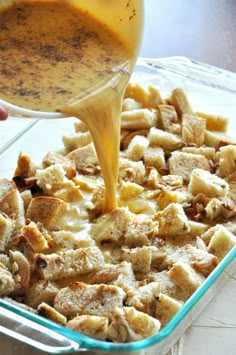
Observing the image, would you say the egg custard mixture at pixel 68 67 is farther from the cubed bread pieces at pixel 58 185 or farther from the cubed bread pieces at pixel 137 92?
the cubed bread pieces at pixel 137 92

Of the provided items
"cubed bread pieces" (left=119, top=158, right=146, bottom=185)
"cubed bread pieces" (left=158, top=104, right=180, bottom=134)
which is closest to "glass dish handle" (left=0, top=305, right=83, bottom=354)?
"cubed bread pieces" (left=119, top=158, right=146, bottom=185)

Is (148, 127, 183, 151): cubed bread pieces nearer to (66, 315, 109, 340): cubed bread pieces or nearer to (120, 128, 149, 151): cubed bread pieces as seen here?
(120, 128, 149, 151): cubed bread pieces

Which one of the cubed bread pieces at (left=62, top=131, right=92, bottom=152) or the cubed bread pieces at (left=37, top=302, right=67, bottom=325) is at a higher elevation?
the cubed bread pieces at (left=37, top=302, right=67, bottom=325)

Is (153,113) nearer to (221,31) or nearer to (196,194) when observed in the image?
(196,194)

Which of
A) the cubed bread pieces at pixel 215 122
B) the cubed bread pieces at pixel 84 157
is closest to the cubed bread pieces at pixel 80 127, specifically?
the cubed bread pieces at pixel 84 157

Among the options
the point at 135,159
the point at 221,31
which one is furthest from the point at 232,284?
the point at 221,31
